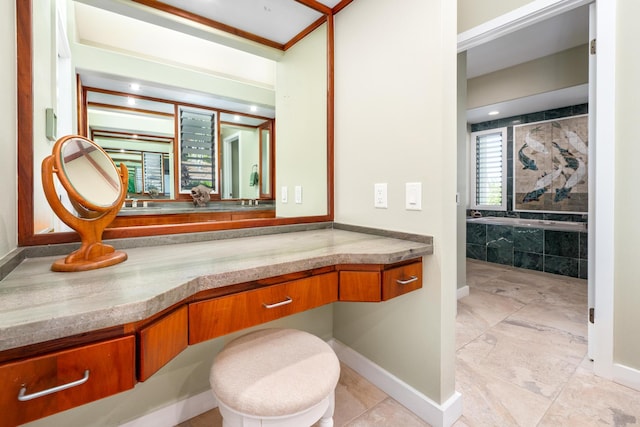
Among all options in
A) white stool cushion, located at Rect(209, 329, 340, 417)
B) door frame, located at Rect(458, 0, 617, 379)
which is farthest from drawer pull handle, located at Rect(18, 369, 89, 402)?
door frame, located at Rect(458, 0, 617, 379)

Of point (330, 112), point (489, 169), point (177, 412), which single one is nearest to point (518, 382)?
point (177, 412)

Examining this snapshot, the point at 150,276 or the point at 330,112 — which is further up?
the point at 330,112

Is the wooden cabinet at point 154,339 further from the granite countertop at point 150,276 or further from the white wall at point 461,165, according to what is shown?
the white wall at point 461,165

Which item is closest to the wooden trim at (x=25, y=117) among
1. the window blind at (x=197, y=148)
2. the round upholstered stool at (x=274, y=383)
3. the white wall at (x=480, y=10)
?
the window blind at (x=197, y=148)

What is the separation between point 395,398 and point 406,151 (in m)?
1.28

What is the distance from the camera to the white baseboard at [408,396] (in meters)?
1.34

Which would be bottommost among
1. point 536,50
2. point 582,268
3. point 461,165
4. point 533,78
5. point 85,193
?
point 582,268

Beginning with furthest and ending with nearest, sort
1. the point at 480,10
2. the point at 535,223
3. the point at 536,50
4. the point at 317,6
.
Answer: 1. the point at 535,223
2. the point at 536,50
3. the point at 480,10
4. the point at 317,6

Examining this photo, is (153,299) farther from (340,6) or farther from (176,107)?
(340,6)

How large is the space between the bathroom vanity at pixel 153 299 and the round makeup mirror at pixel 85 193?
6cm

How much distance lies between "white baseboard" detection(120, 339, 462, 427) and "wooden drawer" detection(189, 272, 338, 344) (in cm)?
76

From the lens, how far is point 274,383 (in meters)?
0.86

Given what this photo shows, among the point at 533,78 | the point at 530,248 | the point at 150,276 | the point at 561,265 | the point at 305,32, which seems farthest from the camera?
the point at 530,248

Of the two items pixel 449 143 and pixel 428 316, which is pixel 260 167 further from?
pixel 428 316
